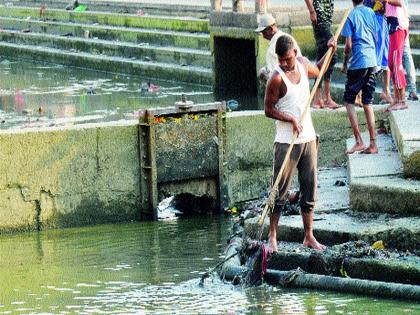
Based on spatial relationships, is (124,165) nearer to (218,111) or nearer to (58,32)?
(218,111)

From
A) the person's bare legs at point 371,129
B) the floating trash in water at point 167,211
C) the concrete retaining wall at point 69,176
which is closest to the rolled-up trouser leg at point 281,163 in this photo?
the person's bare legs at point 371,129

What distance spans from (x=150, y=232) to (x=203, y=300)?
2.96 m

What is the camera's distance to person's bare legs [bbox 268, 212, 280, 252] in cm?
994

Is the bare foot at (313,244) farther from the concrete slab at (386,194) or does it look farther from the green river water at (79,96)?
the green river water at (79,96)

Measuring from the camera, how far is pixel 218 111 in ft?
43.6

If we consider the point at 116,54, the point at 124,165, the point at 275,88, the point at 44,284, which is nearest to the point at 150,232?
the point at 124,165

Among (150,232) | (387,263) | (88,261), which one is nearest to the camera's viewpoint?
(387,263)

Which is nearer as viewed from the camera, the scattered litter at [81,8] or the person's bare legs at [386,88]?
the person's bare legs at [386,88]

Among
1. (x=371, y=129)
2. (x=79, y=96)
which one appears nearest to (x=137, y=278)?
(x=371, y=129)

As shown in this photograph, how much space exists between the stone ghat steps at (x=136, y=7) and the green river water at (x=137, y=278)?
38.5 ft

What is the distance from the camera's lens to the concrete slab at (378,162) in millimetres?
10961

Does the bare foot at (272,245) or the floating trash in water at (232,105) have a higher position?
the floating trash in water at (232,105)

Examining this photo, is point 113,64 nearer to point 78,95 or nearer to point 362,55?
point 78,95

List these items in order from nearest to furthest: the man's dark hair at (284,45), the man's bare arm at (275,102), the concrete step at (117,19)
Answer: the man's dark hair at (284,45) < the man's bare arm at (275,102) < the concrete step at (117,19)
